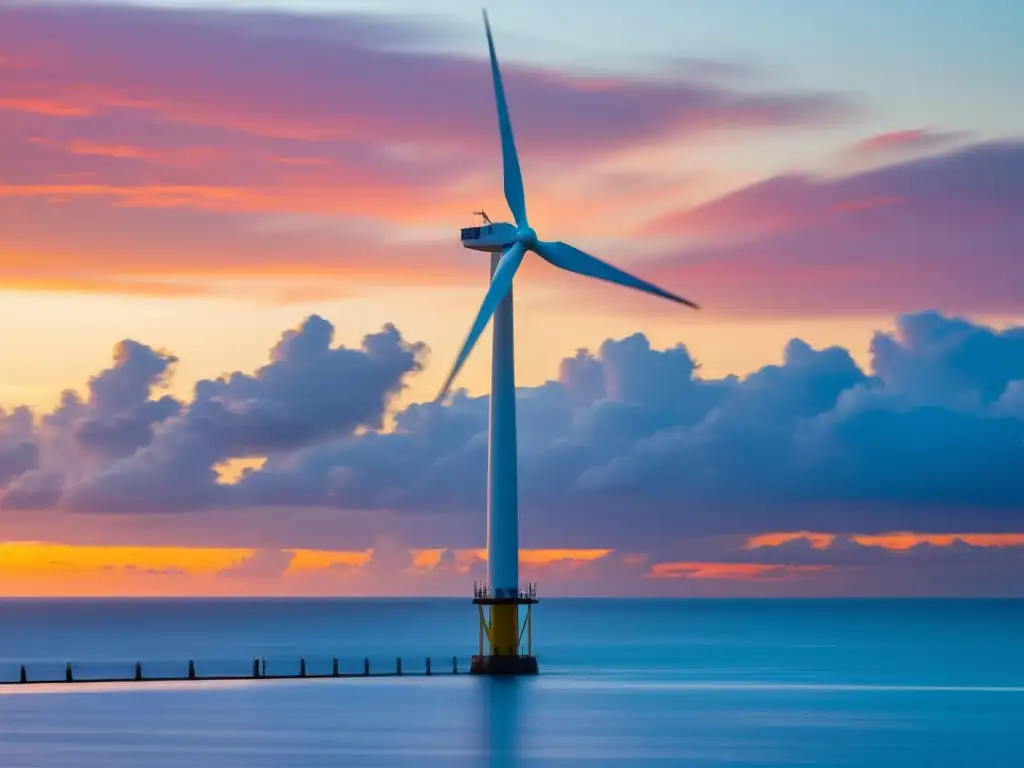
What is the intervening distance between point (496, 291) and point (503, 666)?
20.6 metres

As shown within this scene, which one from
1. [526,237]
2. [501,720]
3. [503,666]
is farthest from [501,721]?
[526,237]

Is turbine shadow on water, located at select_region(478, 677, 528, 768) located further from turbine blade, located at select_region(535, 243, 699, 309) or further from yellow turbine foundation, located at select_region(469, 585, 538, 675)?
turbine blade, located at select_region(535, 243, 699, 309)

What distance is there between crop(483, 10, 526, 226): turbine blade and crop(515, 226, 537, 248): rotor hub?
2.03 feet

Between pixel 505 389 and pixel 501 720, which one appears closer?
pixel 501 720

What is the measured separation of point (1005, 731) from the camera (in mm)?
97625

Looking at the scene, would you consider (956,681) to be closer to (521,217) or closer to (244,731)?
(521,217)

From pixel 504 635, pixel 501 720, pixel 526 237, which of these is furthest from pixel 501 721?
pixel 526 237

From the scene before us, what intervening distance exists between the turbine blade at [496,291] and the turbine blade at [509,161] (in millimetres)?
2449

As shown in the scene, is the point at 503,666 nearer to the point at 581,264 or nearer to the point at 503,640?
the point at 503,640

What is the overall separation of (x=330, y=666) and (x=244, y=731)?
87003 millimetres

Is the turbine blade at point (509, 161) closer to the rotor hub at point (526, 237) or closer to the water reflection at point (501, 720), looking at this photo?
the rotor hub at point (526, 237)

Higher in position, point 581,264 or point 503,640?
point 581,264

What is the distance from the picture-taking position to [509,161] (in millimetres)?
108500

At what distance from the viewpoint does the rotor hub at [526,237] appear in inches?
4242
